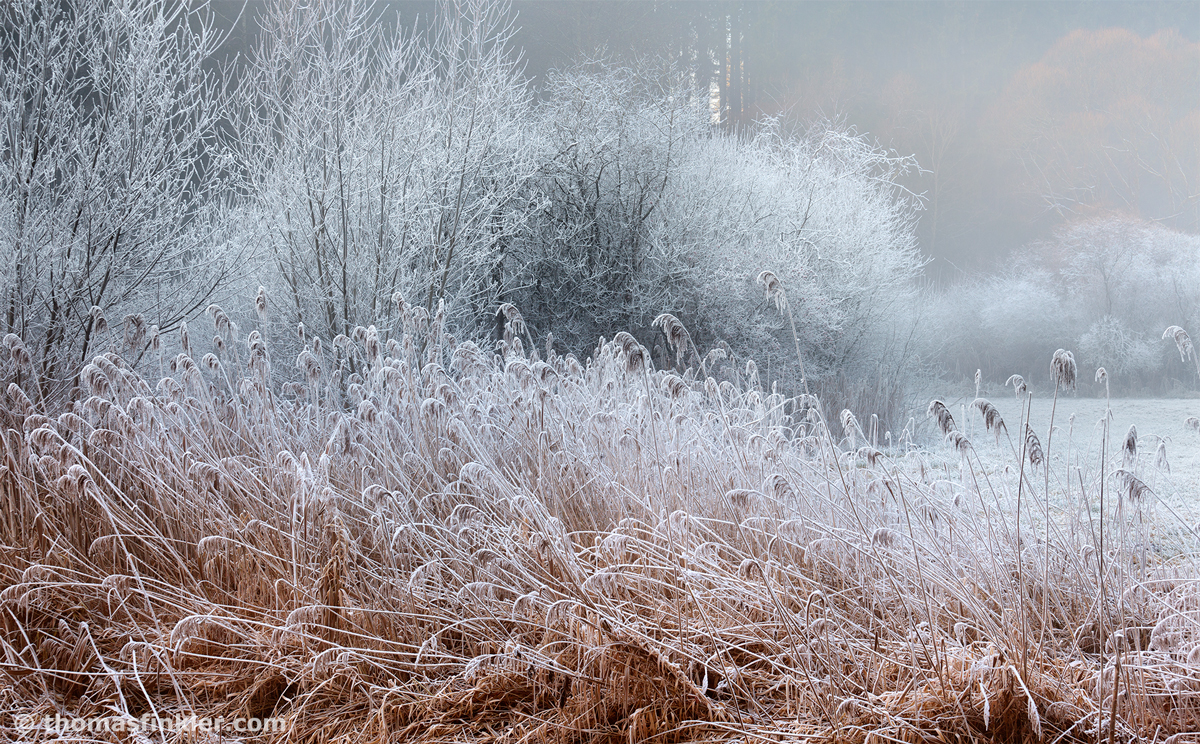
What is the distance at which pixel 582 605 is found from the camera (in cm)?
130

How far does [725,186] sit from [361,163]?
303 cm

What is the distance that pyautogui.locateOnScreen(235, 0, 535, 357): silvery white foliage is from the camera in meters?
3.81

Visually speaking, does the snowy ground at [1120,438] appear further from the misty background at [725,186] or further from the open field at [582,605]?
the open field at [582,605]

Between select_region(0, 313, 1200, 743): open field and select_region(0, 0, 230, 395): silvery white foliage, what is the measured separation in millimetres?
864

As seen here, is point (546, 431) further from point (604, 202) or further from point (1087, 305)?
point (1087, 305)

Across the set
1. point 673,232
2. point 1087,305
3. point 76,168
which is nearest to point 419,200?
point 76,168

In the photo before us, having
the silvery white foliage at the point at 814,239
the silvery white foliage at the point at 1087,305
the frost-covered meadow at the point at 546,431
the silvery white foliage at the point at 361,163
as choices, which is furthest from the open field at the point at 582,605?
the silvery white foliage at the point at 1087,305

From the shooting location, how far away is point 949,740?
1.19m

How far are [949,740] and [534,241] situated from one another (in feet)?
15.9

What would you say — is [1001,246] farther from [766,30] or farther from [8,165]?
[8,165]

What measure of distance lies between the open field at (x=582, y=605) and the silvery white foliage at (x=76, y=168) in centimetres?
86

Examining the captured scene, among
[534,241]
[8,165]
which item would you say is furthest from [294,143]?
[534,241]

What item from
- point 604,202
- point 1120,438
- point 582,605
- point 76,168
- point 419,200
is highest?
point 604,202

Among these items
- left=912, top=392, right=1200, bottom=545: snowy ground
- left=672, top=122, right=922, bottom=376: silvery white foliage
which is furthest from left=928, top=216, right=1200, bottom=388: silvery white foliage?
left=672, top=122, right=922, bottom=376: silvery white foliage
